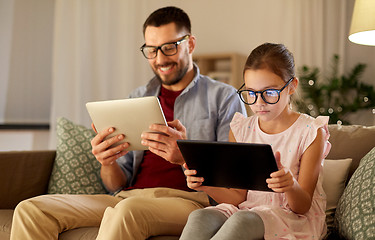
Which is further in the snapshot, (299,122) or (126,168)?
(126,168)

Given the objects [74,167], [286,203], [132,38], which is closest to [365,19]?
[286,203]

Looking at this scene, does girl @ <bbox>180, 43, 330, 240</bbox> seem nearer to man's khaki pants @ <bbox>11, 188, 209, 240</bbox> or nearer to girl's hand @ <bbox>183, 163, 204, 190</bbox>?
girl's hand @ <bbox>183, 163, 204, 190</bbox>

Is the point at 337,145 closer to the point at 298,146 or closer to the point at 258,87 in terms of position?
the point at 298,146

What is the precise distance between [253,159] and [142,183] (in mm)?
847

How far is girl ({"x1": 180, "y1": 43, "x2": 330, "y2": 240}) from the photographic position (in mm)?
1363

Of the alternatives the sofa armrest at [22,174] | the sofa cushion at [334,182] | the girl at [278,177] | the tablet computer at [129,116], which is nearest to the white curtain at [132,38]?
the sofa armrest at [22,174]

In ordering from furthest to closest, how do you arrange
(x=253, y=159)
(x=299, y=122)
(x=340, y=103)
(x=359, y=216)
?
(x=340, y=103) → (x=299, y=122) → (x=359, y=216) → (x=253, y=159)

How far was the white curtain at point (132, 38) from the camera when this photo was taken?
4.08 m

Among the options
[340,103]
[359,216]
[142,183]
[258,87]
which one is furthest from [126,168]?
[340,103]

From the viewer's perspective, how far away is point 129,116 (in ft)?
5.56

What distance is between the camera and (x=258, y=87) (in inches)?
59.7

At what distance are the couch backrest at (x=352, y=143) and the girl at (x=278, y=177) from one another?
0.31m

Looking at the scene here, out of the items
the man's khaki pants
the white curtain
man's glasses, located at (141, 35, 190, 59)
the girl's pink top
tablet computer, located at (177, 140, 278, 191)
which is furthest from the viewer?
the white curtain

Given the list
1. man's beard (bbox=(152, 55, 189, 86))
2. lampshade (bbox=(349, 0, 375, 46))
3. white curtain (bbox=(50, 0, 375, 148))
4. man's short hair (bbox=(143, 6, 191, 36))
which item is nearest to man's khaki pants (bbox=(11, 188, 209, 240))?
man's beard (bbox=(152, 55, 189, 86))
